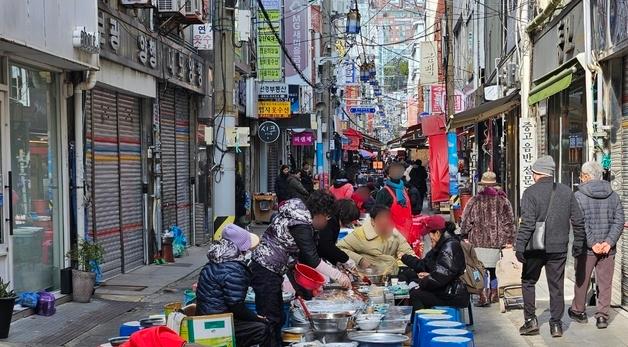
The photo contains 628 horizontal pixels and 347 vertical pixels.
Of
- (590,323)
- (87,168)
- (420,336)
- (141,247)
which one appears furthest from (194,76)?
(420,336)

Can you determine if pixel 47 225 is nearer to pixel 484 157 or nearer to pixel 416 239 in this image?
pixel 416 239

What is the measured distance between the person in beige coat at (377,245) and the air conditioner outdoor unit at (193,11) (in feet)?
24.8

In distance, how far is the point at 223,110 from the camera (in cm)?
1295

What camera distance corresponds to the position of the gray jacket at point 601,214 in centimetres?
888

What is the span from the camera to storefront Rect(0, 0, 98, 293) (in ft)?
31.1

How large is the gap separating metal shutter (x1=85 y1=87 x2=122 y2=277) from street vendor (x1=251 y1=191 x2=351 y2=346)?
5.93 metres

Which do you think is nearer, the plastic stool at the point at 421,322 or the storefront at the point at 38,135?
the plastic stool at the point at 421,322

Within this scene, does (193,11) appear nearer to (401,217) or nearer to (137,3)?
(137,3)

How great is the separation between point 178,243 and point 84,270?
5344mm

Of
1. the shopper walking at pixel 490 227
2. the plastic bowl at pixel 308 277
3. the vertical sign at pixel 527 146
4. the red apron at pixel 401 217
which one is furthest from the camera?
the vertical sign at pixel 527 146

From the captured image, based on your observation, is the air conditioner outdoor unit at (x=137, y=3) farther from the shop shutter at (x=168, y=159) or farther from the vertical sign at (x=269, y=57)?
the vertical sign at (x=269, y=57)

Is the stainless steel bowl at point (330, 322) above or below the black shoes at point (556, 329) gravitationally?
above

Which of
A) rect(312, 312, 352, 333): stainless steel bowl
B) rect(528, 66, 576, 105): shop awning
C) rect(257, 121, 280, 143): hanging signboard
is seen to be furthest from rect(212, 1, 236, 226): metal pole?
rect(257, 121, 280, 143): hanging signboard

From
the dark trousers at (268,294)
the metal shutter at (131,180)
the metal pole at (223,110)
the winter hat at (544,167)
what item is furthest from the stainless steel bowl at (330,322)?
the metal shutter at (131,180)
